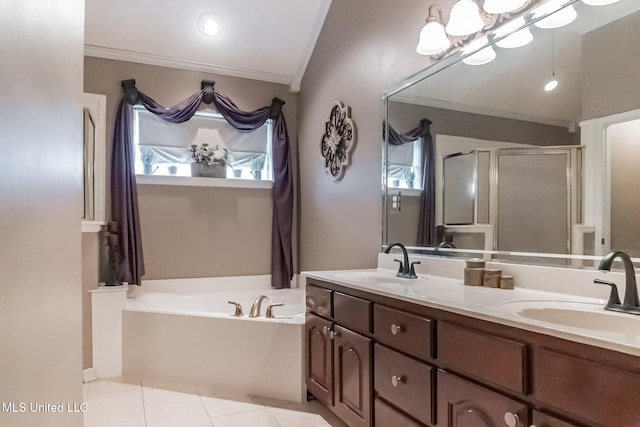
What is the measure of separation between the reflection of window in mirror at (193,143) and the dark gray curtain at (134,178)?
14 cm

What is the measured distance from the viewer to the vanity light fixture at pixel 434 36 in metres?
2.07

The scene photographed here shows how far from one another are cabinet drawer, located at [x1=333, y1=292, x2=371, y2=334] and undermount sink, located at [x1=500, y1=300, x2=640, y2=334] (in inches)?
24.5

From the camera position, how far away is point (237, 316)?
2.80 metres

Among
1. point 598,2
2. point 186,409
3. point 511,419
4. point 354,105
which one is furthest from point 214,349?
point 598,2

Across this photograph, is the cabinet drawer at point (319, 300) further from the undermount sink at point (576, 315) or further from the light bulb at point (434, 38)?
the light bulb at point (434, 38)

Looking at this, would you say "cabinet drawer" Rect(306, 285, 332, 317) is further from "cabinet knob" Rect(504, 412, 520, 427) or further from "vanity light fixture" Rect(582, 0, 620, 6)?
"vanity light fixture" Rect(582, 0, 620, 6)

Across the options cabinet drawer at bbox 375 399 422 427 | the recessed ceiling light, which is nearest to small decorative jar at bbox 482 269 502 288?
cabinet drawer at bbox 375 399 422 427

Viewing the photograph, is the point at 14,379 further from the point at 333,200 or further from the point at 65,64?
the point at 333,200

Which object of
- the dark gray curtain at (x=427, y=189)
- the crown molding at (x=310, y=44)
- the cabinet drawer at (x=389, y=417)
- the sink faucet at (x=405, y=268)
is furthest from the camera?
the crown molding at (x=310, y=44)

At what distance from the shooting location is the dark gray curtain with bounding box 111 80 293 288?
325 cm

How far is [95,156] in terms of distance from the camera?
10.5ft

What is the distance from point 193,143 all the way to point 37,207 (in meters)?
3.13

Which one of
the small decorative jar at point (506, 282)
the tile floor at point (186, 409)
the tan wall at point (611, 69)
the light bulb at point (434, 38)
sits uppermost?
the light bulb at point (434, 38)

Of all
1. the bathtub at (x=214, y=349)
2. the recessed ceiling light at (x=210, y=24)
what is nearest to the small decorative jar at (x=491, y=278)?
the bathtub at (x=214, y=349)
